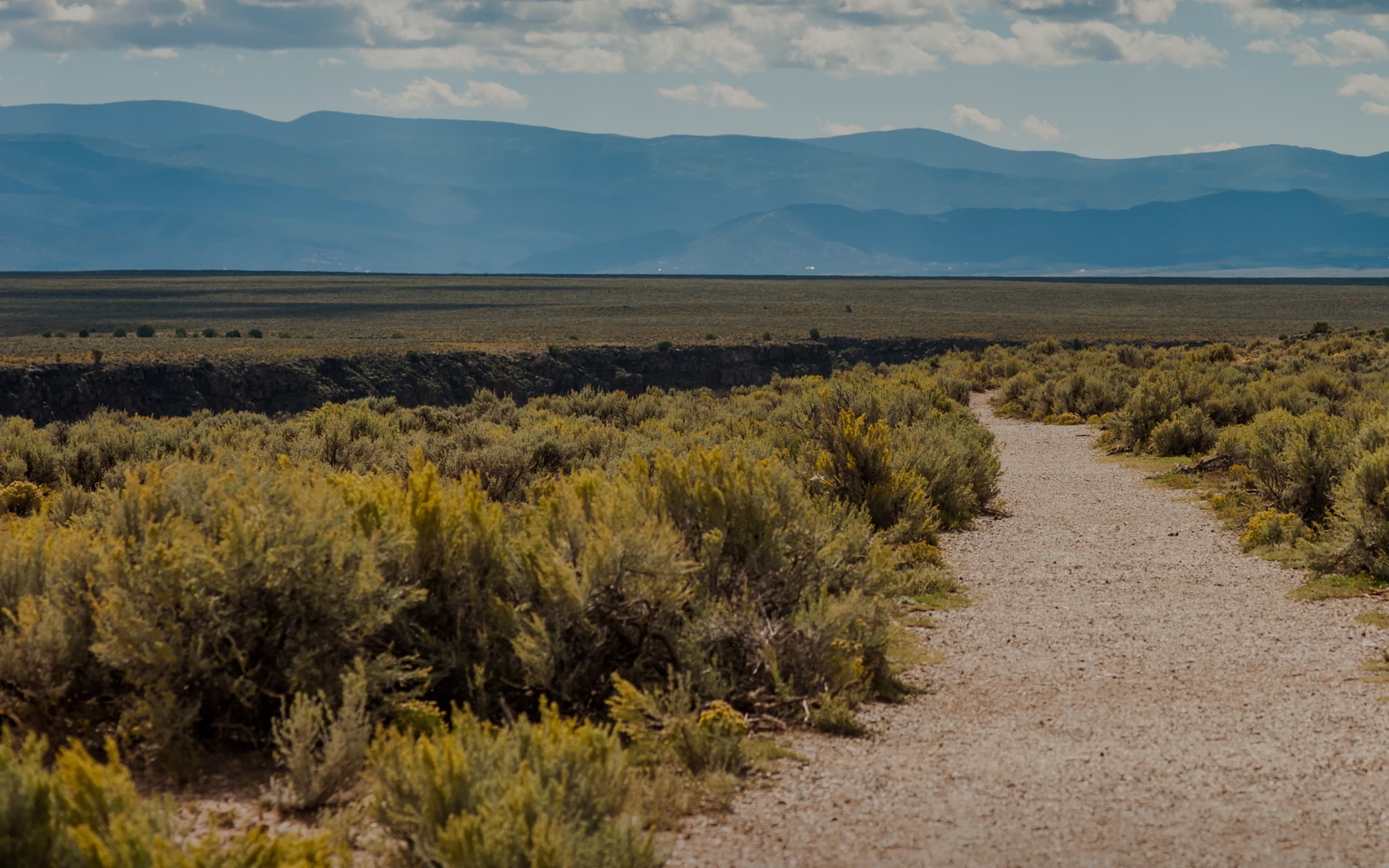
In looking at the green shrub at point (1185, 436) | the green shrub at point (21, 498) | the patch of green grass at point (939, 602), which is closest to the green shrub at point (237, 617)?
the patch of green grass at point (939, 602)

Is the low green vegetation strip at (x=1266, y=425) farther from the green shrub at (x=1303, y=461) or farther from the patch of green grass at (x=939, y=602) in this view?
the patch of green grass at (x=939, y=602)

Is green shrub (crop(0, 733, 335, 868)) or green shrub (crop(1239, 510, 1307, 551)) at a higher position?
green shrub (crop(0, 733, 335, 868))

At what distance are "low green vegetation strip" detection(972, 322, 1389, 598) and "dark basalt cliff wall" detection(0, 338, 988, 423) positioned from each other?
743 inches

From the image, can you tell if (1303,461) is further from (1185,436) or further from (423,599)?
(423,599)

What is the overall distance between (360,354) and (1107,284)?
9564cm

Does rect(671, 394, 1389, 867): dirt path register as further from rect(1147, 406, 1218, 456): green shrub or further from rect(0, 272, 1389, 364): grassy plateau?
rect(0, 272, 1389, 364): grassy plateau

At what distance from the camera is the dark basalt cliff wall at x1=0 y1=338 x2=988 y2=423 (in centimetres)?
4256

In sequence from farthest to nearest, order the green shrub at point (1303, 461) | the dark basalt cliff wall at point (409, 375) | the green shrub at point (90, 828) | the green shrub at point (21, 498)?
the dark basalt cliff wall at point (409, 375)
the green shrub at point (21, 498)
the green shrub at point (1303, 461)
the green shrub at point (90, 828)

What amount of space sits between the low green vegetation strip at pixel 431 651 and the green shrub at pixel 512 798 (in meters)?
0.01

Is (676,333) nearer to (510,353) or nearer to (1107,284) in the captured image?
(510,353)

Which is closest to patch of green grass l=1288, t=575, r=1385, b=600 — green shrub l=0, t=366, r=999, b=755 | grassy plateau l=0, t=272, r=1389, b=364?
green shrub l=0, t=366, r=999, b=755

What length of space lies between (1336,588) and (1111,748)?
15.3 feet

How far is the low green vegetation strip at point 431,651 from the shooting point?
4.00 metres

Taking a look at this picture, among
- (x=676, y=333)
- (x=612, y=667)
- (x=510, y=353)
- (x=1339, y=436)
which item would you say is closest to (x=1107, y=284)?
(x=676, y=333)
